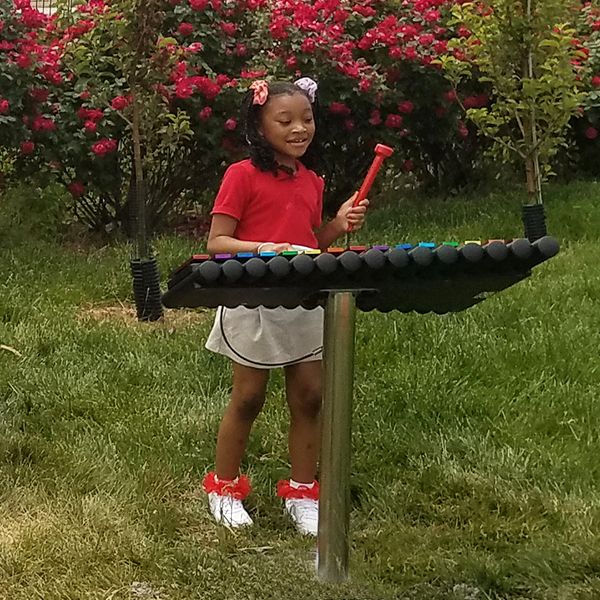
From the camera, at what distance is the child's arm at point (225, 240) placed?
2.86 m

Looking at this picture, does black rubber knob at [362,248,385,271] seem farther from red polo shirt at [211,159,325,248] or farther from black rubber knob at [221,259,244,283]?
red polo shirt at [211,159,325,248]

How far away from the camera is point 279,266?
2.21 metres

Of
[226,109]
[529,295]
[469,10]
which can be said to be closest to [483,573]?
[529,295]

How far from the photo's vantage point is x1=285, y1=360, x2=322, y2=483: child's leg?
10.1 feet

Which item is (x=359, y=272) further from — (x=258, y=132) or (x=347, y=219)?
(x=258, y=132)

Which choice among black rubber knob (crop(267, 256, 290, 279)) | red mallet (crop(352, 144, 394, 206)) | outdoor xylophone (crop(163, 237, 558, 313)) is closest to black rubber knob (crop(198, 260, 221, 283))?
outdoor xylophone (crop(163, 237, 558, 313))

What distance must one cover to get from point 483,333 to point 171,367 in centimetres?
146

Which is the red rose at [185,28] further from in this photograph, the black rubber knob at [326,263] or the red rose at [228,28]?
the black rubber knob at [326,263]

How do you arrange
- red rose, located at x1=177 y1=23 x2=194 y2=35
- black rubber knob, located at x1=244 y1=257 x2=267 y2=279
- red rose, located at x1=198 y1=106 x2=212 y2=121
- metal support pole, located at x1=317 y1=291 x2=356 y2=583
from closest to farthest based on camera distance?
black rubber knob, located at x1=244 y1=257 x2=267 y2=279, metal support pole, located at x1=317 y1=291 x2=356 y2=583, red rose, located at x1=198 y1=106 x2=212 y2=121, red rose, located at x1=177 y1=23 x2=194 y2=35

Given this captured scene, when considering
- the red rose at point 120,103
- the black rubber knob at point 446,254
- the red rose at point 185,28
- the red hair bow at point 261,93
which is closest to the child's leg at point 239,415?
the red hair bow at point 261,93

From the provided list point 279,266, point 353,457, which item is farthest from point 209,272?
point 353,457

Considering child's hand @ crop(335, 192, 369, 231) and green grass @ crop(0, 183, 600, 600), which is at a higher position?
child's hand @ crop(335, 192, 369, 231)

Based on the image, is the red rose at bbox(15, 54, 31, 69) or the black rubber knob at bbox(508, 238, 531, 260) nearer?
the black rubber knob at bbox(508, 238, 531, 260)

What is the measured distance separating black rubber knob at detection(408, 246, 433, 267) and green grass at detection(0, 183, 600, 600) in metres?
1.03
